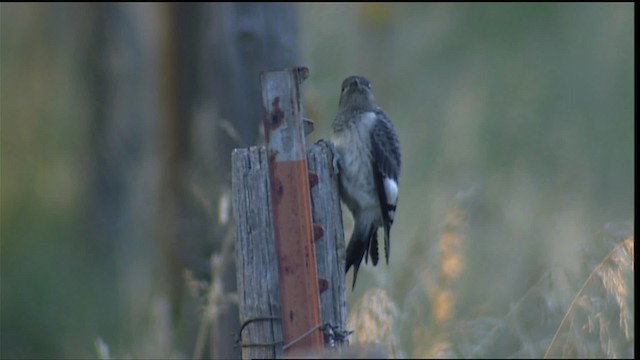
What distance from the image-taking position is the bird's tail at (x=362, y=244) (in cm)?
557

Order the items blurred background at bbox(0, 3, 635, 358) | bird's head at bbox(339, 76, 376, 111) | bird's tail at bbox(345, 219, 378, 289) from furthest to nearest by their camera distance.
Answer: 1. blurred background at bbox(0, 3, 635, 358)
2. bird's head at bbox(339, 76, 376, 111)
3. bird's tail at bbox(345, 219, 378, 289)

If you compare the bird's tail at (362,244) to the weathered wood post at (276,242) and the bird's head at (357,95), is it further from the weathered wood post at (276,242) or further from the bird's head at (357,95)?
the weathered wood post at (276,242)

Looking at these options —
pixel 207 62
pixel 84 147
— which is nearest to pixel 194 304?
pixel 207 62

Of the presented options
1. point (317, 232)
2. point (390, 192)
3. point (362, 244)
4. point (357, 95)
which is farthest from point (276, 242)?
point (357, 95)

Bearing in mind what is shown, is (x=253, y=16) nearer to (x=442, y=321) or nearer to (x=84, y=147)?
(x=442, y=321)

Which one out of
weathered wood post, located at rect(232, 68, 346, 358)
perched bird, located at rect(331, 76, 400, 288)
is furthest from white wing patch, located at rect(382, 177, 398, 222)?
weathered wood post, located at rect(232, 68, 346, 358)

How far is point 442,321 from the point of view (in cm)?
696

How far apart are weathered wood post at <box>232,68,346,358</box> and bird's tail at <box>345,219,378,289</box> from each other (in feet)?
4.19

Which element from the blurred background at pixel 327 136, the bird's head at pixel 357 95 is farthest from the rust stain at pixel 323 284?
the bird's head at pixel 357 95

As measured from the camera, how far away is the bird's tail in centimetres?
557

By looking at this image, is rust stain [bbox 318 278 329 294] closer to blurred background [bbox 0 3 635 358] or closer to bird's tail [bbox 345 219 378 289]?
bird's tail [bbox 345 219 378 289]

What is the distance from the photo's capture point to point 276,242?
165 inches

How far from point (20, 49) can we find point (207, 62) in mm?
8499

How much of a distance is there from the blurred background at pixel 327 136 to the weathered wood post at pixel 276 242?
1.43 m
